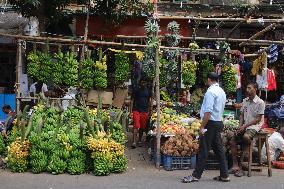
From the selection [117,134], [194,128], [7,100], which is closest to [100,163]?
[117,134]

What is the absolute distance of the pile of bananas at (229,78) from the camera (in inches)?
466

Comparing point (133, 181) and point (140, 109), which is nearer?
point (133, 181)

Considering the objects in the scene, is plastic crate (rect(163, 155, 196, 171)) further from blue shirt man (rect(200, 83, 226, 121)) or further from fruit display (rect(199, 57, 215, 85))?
fruit display (rect(199, 57, 215, 85))

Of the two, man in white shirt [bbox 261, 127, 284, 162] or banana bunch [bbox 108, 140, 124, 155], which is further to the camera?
man in white shirt [bbox 261, 127, 284, 162]

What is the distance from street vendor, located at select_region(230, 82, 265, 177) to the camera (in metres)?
9.38

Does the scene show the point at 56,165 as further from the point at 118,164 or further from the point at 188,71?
the point at 188,71

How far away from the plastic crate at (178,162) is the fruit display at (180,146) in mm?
97

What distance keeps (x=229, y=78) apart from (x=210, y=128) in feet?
11.6

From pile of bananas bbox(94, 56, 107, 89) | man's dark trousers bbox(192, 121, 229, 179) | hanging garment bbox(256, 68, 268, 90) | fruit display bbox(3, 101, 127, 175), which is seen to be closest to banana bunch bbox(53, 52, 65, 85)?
pile of bananas bbox(94, 56, 107, 89)

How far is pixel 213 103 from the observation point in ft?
28.0

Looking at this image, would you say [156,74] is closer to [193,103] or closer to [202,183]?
[202,183]

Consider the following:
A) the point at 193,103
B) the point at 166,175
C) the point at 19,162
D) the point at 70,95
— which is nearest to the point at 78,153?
the point at 19,162

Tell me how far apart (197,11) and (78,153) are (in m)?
8.13

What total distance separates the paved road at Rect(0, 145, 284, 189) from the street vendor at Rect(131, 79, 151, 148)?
86.6 inches
